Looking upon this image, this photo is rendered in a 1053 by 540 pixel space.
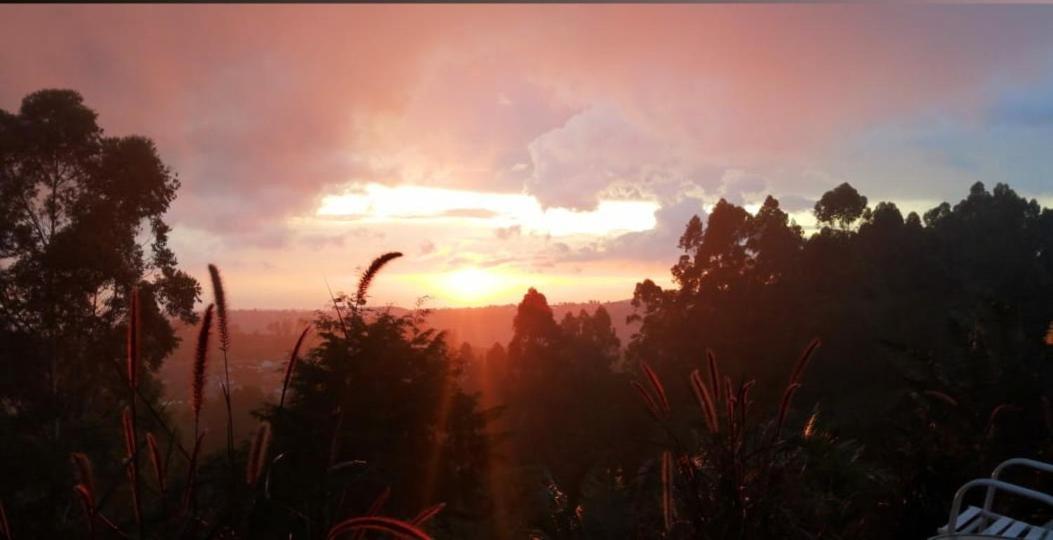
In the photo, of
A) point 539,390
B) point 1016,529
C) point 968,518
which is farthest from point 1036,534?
point 539,390

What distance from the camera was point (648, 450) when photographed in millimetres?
26031

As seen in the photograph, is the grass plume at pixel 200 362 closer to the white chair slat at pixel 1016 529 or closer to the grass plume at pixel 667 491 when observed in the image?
the grass plume at pixel 667 491

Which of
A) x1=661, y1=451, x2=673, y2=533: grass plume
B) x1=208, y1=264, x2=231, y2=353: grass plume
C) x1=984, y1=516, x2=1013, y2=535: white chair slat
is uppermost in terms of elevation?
x1=208, y1=264, x2=231, y2=353: grass plume

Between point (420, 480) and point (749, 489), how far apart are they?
10845mm

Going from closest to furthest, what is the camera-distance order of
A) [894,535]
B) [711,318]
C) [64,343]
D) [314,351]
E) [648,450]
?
1. [894,535]
2. [314,351]
3. [64,343]
4. [648,450]
5. [711,318]

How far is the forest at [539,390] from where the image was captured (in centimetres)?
243

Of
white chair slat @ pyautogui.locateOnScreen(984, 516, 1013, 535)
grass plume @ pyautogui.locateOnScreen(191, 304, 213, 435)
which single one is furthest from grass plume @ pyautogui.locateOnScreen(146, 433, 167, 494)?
white chair slat @ pyautogui.locateOnScreen(984, 516, 1013, 535)

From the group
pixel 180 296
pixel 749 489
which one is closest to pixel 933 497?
pixel 749 489

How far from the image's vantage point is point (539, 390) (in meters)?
32.8

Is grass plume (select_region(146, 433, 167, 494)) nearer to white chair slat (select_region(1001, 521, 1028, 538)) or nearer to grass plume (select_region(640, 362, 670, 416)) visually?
grass plume (select_region(640, 362, 670, 416))

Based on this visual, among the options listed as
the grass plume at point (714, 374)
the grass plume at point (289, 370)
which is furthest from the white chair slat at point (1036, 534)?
the grass plume at point (289, 370)

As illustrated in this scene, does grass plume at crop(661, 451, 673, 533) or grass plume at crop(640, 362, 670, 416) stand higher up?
grass plume at crop(640, 362, 670, 416)

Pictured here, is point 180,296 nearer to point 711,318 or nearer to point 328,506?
point 328,506

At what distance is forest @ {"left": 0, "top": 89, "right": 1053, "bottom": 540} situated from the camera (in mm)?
2434
